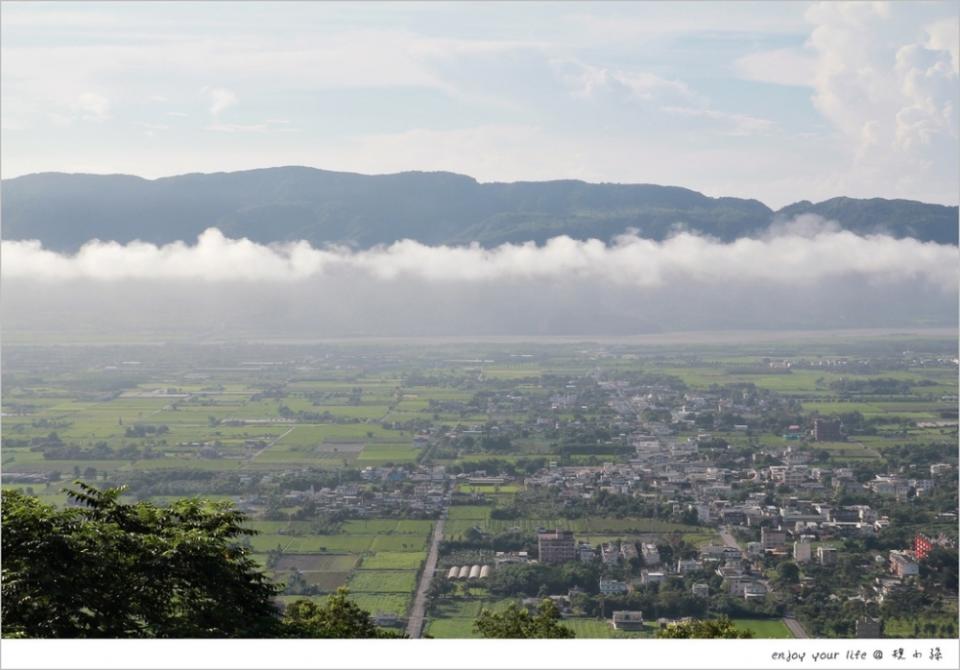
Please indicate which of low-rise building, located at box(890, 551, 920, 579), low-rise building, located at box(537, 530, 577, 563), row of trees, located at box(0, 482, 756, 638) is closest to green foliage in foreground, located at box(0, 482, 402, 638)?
row of trees, located at box(0, 482, 756, 638)

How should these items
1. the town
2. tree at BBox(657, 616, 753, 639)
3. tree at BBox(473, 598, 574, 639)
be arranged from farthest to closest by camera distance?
the town → tree at BBox(473, 598, 574, 639) → tree at BBox(657, 616, 753, 639)

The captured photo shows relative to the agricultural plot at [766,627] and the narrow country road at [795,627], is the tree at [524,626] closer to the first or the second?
the agricultural plot at [766,627]

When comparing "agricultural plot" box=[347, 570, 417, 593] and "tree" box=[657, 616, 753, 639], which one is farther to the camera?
"agricultural plot" box=[347, 570, 417, 593]

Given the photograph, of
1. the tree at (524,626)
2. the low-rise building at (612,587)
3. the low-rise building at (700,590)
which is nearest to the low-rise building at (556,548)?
the low-rise building at (612,587)

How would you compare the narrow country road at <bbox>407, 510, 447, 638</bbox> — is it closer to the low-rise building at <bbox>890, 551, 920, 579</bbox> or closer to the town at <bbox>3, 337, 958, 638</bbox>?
the town at <bbox>3, 337, 958, 638</bbox>

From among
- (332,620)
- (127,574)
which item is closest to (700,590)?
(332,620)
